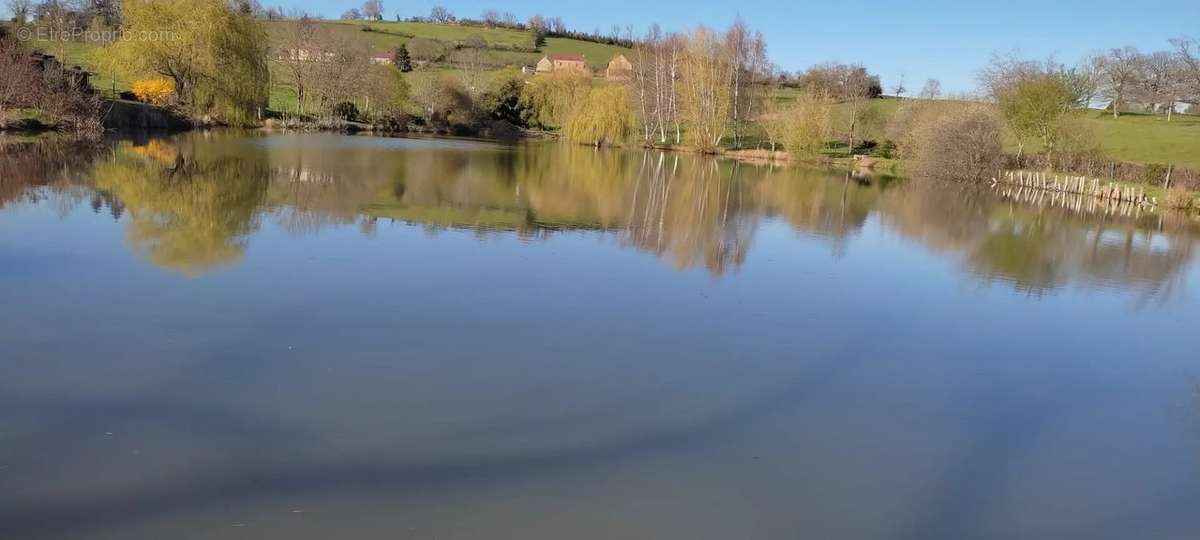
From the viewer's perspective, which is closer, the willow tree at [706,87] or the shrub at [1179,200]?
the shrub at [1179,200]

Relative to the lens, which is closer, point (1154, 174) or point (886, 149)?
point (1154, 174)

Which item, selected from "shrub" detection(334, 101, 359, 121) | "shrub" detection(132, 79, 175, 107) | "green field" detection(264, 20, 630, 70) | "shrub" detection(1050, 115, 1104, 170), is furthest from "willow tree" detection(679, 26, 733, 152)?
"green field" detection(264, 20, 630, 70)

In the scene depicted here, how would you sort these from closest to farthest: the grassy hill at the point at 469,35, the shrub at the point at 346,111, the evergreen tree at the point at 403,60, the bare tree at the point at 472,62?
the shrub at the point at 346,111, the bare tree at the point at 472,62, the evergreen tree at the point at 403,60, the grassy hill at the point at 469,35

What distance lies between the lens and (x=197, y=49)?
32.1 m

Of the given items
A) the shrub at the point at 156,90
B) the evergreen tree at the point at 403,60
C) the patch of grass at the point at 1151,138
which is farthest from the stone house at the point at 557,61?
the patch of grass at the point at 1151,138

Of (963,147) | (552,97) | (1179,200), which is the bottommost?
(1179,200)

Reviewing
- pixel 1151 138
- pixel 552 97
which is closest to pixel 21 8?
pixel 552 97

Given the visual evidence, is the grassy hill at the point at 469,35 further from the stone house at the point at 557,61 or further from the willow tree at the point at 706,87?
the willow tree at the point at 706,87

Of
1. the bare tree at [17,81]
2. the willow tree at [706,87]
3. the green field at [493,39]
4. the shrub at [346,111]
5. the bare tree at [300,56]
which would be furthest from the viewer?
the green field at [493,39]

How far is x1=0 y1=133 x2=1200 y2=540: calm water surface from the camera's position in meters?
3.57

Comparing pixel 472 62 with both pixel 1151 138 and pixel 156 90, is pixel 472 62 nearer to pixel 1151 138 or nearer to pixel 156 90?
pixel 156 90

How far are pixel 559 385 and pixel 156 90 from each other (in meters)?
35.6

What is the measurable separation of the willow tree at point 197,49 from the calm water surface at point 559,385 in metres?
23.6

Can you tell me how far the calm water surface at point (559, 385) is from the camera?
3574 millimetres
